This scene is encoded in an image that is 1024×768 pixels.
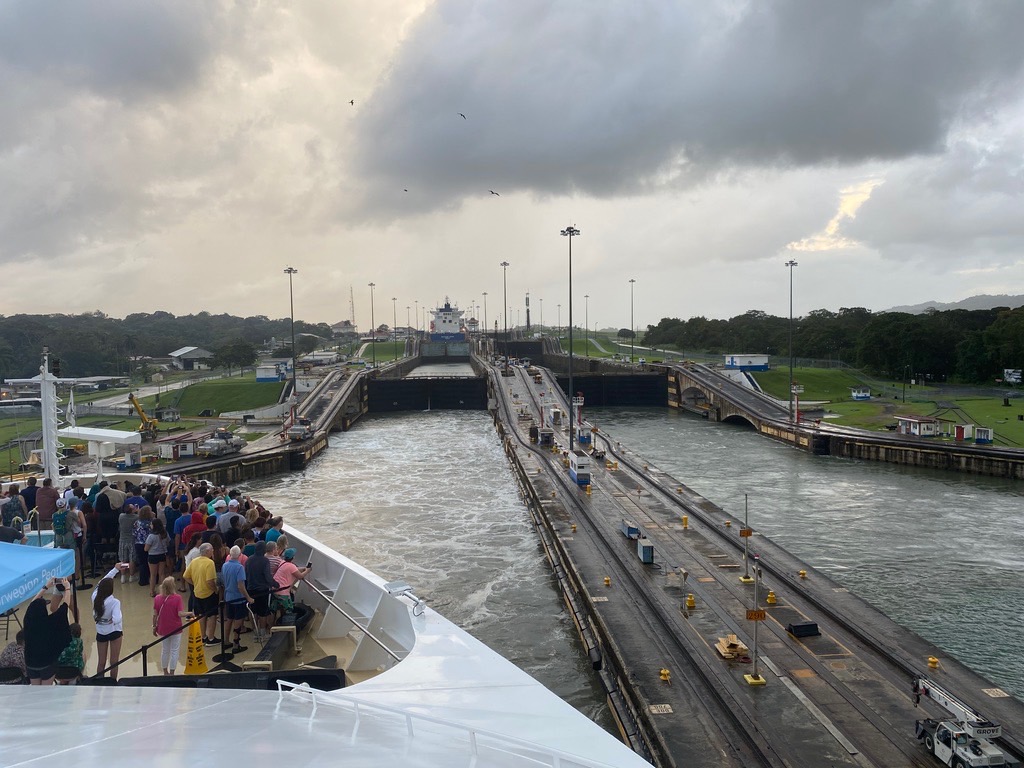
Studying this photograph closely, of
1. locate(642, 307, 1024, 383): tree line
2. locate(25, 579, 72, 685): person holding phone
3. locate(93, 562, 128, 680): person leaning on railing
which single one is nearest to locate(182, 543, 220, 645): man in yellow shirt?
locate(93, 562, 128, 680): person leaning on railing

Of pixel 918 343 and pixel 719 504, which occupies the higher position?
pixel 918 343

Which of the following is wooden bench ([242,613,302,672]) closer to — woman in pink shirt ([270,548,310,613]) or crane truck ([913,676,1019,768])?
→ woman in pink shirt ([270,548,310,613])

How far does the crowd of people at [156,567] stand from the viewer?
667 cm

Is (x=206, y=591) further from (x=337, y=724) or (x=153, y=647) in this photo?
(x=337, y=724)

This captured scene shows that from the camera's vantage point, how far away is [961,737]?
965 cm

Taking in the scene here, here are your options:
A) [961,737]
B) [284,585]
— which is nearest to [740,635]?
[961,737]

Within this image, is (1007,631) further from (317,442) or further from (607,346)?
(607,346)

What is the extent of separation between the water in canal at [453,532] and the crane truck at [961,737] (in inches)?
191

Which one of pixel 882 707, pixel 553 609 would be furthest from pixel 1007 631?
pixel 553 609

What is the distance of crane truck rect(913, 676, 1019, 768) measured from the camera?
9414mm

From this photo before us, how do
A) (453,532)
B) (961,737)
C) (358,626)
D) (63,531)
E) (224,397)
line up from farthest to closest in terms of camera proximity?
(224,397) < (453,532) < (63,531) < (961,737) < (358,626)

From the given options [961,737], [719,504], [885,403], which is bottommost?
[719,504]

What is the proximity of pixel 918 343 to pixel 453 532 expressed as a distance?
184 feet

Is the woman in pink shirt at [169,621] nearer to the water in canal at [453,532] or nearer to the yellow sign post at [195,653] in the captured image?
the yellow sign post at [195,653]
